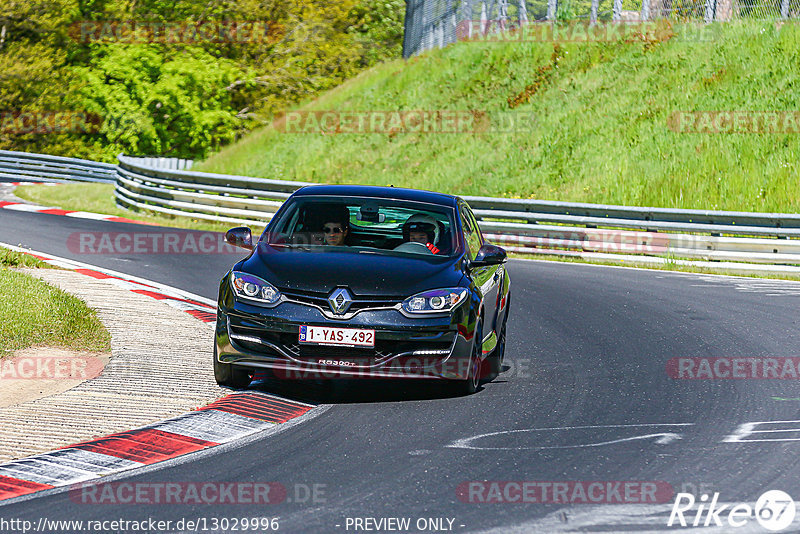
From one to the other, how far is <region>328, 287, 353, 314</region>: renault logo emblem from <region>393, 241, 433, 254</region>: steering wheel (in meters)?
1.20

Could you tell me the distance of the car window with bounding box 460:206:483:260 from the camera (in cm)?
933

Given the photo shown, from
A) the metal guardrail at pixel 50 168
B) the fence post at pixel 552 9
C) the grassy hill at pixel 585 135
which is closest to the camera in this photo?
the grassy hill at pixel 585 135

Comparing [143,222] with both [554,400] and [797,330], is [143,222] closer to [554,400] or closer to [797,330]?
[797,330]

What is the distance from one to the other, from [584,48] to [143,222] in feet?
54.2

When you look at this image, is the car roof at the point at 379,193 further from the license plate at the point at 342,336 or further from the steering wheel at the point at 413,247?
the license plate at the point at 342,336

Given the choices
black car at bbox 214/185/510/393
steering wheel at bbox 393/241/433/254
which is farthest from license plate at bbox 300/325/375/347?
→ steering wheel at bbox 393/241/433/254

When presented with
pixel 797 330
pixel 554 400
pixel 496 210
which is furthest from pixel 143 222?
pixel 554 400

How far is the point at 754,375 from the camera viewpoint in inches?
377

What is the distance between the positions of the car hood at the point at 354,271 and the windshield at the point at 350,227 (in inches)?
9.5

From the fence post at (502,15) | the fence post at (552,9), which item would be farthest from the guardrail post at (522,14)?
the fence post at (552,9)

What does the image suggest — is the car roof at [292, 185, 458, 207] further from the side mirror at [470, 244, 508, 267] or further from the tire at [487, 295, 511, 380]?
the tire at [487, 295, 511, 380]

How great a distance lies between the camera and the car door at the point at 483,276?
28.9 feet

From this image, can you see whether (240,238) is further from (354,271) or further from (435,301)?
(435,301)

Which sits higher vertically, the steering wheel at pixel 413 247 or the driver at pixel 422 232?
the driver at pixel 422 232
